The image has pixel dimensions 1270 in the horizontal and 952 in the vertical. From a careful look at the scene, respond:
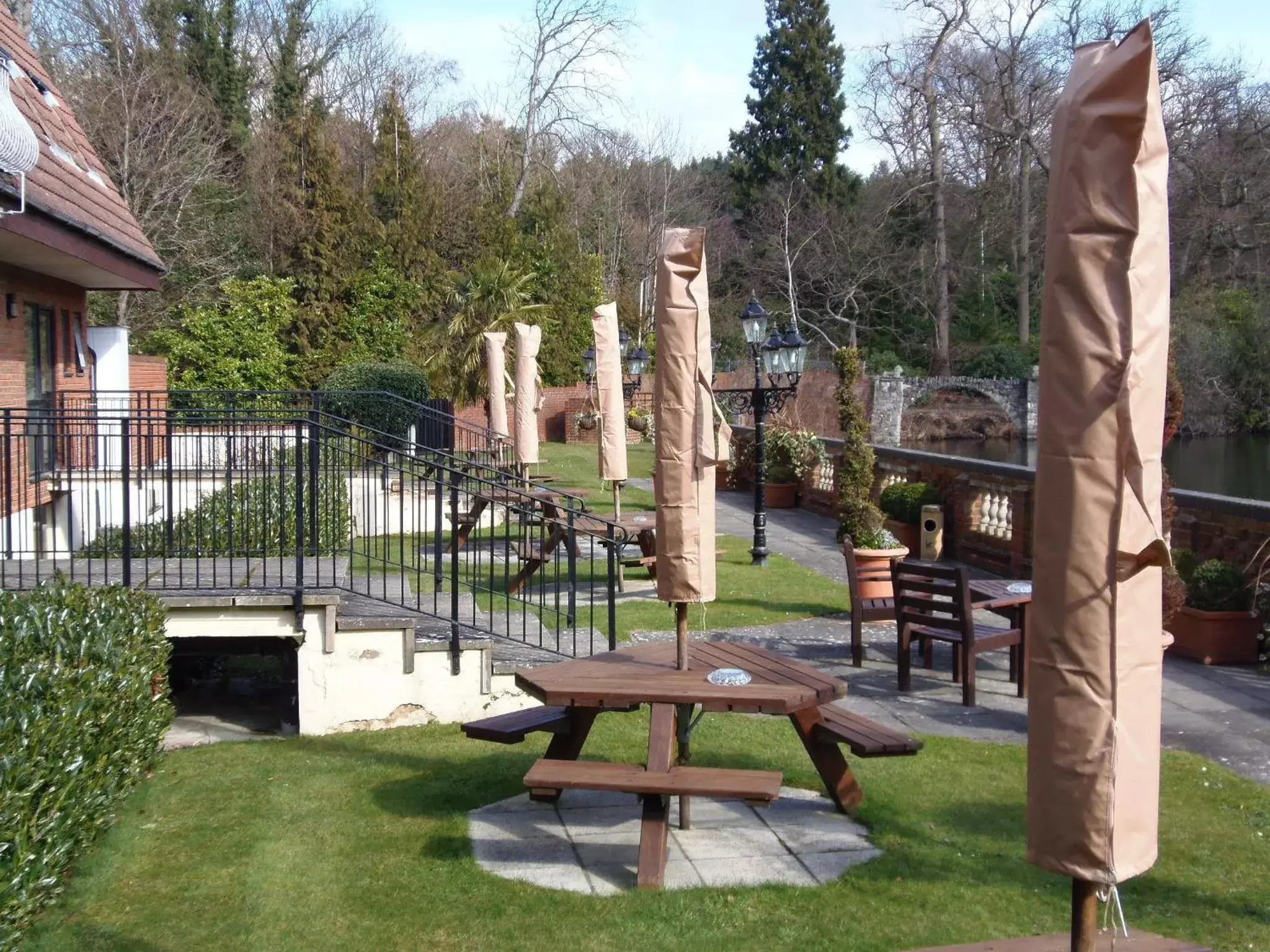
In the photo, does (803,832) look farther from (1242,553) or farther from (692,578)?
(1242,553)

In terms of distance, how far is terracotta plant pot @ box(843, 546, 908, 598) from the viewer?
10.2 m

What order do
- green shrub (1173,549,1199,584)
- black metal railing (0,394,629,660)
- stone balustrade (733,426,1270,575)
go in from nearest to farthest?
Result: black metal railing (0,394,629,660) → stone balustrade (733,426,1270,575) → green shrub (1173,549,1199,584)

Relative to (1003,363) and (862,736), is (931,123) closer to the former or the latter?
(1003,363)

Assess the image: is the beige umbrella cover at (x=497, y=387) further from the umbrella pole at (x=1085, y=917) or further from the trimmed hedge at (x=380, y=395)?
the umbrella pole at (x=1085, y=917)

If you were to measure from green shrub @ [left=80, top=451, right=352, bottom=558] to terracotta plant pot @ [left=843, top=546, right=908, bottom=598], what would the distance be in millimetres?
4588

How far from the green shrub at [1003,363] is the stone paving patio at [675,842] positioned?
38.1 m

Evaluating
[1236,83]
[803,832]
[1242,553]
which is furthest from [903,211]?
[803,832]

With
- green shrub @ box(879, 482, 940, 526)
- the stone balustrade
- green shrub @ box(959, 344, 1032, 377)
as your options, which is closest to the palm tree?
the stone balustrade

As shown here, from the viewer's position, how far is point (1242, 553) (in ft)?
30.6

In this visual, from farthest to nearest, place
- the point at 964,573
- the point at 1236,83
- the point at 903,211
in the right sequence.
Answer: the point at 903,211, the point at 1236,83, the point at 964,573

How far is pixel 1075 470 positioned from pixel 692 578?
2.77m

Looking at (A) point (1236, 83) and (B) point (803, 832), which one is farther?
(A) point (1236, 83)

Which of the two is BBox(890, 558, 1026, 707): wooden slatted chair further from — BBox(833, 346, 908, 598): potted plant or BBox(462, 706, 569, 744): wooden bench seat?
BBox(462, 706, 569, 744): wooden bench seat

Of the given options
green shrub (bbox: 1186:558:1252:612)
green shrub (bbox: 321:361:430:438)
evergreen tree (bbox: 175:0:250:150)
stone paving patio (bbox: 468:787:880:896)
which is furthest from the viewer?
evergreen tree (bbox: 175:0:250:150)
